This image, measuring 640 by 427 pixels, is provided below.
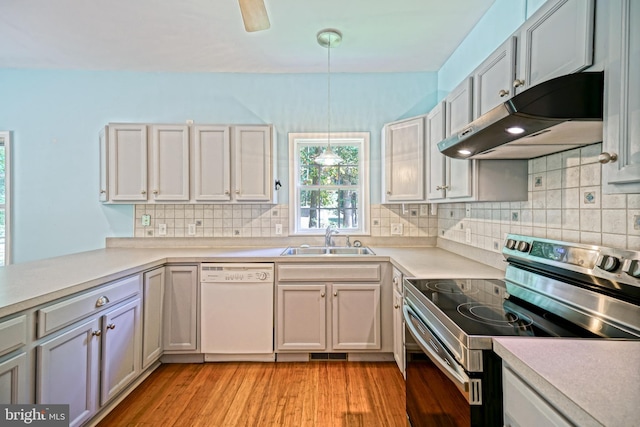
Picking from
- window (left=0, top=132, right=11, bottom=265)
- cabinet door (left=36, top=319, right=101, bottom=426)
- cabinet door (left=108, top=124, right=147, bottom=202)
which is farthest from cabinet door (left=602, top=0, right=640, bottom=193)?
window (left=0, top=132, right=11, bottom=265)

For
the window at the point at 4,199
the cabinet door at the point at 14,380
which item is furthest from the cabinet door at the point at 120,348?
the window at the point at 4,199

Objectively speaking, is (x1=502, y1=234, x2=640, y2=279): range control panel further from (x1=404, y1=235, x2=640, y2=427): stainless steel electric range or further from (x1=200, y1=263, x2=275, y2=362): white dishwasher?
(x1=200, y1=263, x2=275, y2=362): white dishwasher

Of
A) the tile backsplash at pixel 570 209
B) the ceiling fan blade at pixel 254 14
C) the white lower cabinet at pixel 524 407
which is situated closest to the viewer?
the white lower cabinet at pixel 524 407

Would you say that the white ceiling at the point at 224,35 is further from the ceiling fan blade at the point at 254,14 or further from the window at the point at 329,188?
the window at the point at 329,188

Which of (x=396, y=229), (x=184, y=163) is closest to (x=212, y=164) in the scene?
(x=184, y=163)

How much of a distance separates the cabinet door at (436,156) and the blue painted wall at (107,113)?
2.38 ft

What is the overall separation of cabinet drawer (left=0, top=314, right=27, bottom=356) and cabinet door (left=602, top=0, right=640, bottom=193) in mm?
2273

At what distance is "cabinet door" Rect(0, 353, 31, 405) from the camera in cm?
125

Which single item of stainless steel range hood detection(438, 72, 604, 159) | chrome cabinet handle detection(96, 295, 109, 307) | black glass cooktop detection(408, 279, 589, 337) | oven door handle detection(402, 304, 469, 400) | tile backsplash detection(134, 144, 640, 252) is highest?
stainless steel range hood detection(438, 72, 604, 159)

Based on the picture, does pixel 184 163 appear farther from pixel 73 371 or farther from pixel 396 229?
pixel 396 229

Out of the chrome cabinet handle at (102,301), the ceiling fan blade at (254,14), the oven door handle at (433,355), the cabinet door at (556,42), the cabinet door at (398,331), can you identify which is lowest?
the cabinet door at (398,331)

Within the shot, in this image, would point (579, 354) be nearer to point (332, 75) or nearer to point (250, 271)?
point (250, 271)

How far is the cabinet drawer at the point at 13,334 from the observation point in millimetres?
1237

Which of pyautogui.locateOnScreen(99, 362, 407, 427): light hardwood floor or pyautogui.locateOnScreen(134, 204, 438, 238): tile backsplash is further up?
pyautogui.locateOnScreen(134, 204, 438, 238): tile backsplash
